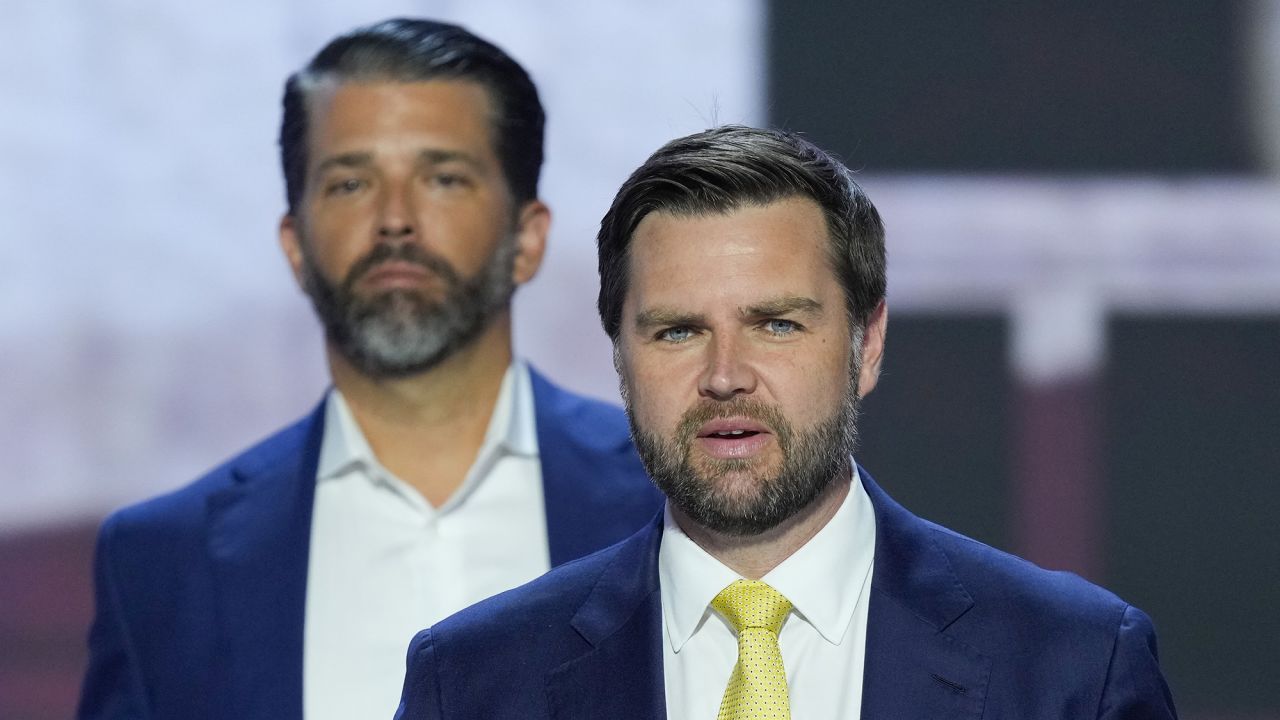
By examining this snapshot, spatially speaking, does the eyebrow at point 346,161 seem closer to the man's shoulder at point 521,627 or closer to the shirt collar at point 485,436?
the shirt collar at point 485,436

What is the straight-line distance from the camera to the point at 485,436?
8.67 feet

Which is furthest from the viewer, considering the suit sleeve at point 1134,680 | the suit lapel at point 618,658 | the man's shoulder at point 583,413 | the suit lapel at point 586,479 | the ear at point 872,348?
the man's shoulder at point 583,413

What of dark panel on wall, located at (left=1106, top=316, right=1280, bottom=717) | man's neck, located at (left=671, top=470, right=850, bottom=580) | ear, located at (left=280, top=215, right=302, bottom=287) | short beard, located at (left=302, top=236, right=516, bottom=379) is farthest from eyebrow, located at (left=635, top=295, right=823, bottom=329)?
dark panel on wall, located at (left=1106, top=316, right=1280, bottom=717)

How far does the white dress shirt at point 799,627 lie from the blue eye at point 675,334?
23cm

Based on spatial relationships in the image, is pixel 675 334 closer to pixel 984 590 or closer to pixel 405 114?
pixel 984 590

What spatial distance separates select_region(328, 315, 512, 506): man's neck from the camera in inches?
103

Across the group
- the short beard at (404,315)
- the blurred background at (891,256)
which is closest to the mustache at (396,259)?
the short beard at (404,315)

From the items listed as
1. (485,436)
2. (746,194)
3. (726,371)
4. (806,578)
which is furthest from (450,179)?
(806,578)

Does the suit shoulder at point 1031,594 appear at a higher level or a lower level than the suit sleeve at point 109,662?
higher

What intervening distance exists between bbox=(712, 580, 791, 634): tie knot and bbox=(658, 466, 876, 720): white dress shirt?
0.01m

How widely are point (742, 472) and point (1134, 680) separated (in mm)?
469

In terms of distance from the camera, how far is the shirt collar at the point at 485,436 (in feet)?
8.55

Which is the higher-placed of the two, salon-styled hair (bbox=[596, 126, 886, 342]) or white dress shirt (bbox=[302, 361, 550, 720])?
salon-styled hair (bbox=[596, 126, 886, 342])

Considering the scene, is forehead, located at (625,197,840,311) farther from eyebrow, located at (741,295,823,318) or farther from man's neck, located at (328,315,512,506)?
man's neck, located at (328,315,512,506)
